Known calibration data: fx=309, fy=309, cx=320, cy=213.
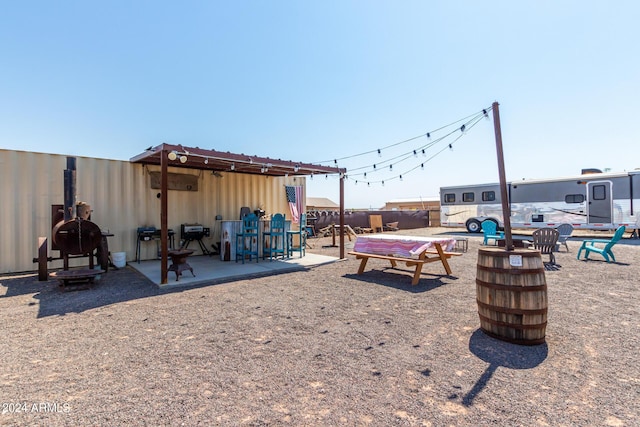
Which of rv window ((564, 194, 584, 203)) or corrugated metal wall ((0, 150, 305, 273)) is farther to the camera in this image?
rv window ((564, 194, 584, 203))

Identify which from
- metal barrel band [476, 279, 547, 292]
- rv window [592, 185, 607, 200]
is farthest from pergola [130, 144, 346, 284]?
rv window [592, 185, 607, 200]

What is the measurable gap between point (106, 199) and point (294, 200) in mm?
5042

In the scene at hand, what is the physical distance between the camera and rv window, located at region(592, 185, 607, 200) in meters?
11.2

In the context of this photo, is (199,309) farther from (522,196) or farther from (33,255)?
(522,196)

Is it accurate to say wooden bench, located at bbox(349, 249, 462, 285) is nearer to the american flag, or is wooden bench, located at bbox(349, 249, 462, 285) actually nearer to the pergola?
the pergola

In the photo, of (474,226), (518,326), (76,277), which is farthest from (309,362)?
(474,226)

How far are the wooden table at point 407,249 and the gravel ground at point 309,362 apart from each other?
718 mm

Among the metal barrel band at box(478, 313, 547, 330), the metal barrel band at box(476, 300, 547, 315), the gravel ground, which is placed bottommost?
the gravel ground

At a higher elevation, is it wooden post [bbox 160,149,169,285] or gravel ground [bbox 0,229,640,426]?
wooden post [bbox 160,149,169,285]

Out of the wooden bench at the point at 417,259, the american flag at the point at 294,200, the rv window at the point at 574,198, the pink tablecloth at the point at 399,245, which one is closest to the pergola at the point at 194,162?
the american flag at the point at 294,200

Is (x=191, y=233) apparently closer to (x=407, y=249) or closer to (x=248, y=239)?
(x=248, y=239)

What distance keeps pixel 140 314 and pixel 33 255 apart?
179 inches

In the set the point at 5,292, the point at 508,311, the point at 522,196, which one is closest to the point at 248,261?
the point at 5,292

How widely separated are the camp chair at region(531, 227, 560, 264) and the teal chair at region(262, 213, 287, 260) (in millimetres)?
5674
